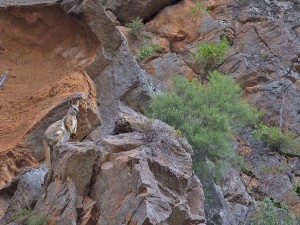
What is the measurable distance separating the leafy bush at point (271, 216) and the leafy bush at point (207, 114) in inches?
51.4

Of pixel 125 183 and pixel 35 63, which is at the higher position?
pixel 125 183

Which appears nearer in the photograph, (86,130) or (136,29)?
(86,130)

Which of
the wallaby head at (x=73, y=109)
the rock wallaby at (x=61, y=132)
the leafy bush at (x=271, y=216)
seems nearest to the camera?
the rock wallaby at (x=61, y=132)

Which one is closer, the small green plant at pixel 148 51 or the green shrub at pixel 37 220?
the green shrub at pixel 37 220

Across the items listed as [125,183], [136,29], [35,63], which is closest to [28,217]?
[125,183]

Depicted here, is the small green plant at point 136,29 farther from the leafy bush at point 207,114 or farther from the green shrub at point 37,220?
the green shrub at point 37,220

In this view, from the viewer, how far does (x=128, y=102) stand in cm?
1869

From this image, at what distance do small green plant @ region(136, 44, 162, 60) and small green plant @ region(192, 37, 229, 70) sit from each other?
1.53 meters

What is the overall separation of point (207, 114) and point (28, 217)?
5974 mm

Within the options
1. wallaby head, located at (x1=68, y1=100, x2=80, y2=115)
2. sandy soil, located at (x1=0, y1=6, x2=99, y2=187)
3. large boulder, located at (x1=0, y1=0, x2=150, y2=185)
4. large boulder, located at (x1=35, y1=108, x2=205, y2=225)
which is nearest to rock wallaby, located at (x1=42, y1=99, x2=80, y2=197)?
wallaby head, located at (x1=68, y1=100, x2=80, y2=115)

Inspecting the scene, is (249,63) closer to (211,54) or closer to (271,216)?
(211,54)

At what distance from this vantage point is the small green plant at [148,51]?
23.4 meters

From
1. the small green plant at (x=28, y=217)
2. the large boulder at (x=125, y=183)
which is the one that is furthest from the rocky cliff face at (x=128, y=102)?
the small green plant at (x=28, y=217)

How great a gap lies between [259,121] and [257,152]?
1.72m
